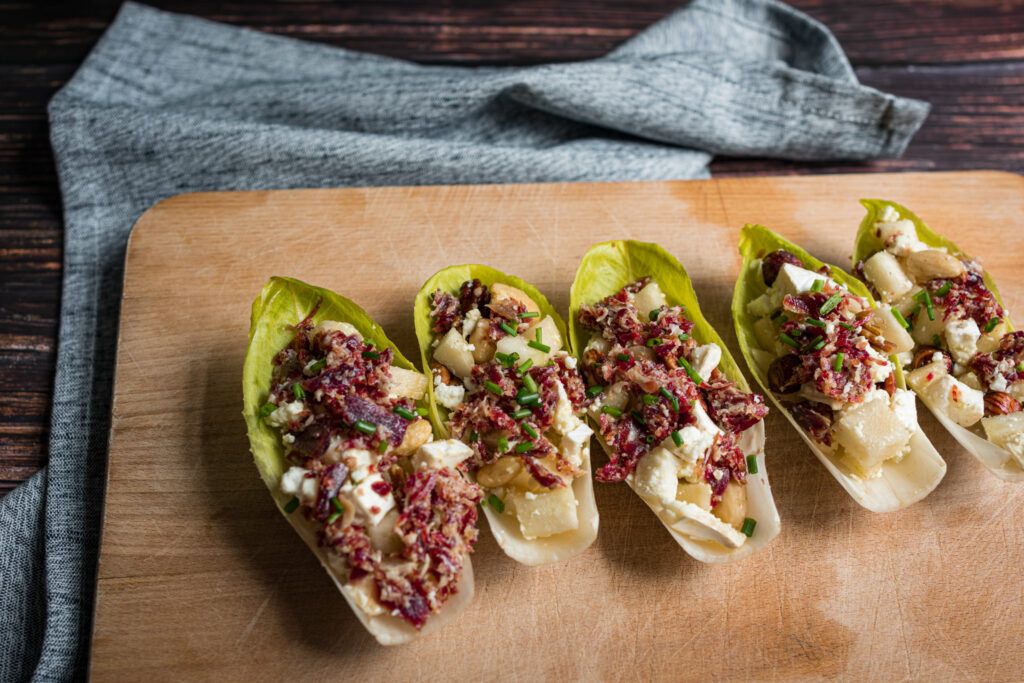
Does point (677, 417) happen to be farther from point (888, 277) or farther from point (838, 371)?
point (888, 277)

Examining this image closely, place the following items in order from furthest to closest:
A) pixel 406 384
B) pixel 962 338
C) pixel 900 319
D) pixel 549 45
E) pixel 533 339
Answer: pixel 549 45 < pixel 900 319 < pixel 962 338 < pixel 533 339 < pixel 406 384

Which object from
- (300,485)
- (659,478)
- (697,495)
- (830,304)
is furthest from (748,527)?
(300,485)

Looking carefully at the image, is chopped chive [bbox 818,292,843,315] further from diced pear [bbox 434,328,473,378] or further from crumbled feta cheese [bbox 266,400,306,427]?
crumbled feta cheese [bbox 266,400,306,427]

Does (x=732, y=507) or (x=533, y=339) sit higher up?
(x=533, y=339)

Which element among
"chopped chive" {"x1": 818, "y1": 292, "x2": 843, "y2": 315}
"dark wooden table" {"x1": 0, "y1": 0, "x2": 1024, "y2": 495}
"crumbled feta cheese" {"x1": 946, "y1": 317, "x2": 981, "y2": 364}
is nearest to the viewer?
"chopped chive" {"x1": 818, "y1": 292, "x2": 843, "y2": 315}

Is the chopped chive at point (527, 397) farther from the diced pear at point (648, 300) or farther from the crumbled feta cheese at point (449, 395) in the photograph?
the diced pear at point (648, 300)

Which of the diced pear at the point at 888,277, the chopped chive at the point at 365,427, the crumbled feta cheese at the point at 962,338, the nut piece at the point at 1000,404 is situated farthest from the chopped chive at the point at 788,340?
the chopped chive at the point at 365,427

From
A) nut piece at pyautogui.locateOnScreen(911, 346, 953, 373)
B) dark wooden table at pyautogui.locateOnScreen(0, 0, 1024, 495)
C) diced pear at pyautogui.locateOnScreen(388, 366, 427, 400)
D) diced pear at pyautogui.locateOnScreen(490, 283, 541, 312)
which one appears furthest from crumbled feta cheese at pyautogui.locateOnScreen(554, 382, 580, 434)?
dark wooden table at pyautogui.locateOnScreen(0, 0, 1024, 495)

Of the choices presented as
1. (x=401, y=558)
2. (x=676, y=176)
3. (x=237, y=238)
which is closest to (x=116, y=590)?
(x=401, y=558)
